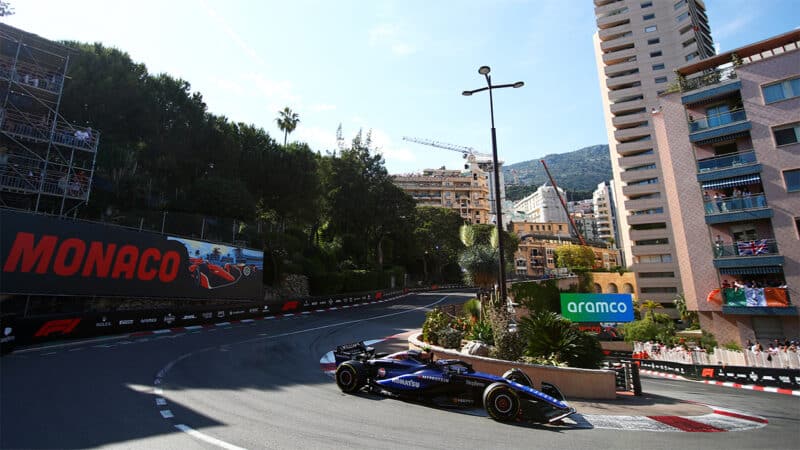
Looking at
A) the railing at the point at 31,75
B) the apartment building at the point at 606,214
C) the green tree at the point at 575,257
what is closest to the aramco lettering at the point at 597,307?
the railing at the point at 31,75

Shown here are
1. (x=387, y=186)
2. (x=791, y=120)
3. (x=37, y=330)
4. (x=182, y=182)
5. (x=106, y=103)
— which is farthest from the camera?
(x=387, y=186)

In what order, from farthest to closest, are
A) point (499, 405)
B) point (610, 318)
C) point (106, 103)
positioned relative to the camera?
point (106, 103) < point (610, 318) < point (499, 405)

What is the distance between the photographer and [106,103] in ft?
92.6

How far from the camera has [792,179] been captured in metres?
21.7

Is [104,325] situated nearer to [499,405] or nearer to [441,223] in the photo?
[499,405]

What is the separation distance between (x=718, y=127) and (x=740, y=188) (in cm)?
416

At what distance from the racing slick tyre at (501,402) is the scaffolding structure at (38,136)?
26870 millimetres

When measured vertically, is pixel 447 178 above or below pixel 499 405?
A: above

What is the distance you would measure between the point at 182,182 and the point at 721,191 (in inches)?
1577

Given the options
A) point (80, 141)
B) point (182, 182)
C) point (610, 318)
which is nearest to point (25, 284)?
point (80, 141)

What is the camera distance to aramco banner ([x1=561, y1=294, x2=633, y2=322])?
17.2 m

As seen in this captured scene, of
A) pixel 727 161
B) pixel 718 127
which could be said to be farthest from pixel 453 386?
pixel 718 127

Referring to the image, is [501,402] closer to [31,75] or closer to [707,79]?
[707,79]

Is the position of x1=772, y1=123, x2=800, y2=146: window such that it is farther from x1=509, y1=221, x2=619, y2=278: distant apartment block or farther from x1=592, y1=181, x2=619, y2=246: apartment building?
x1=592, y1=181, x2=619, y2=246: apartment building
